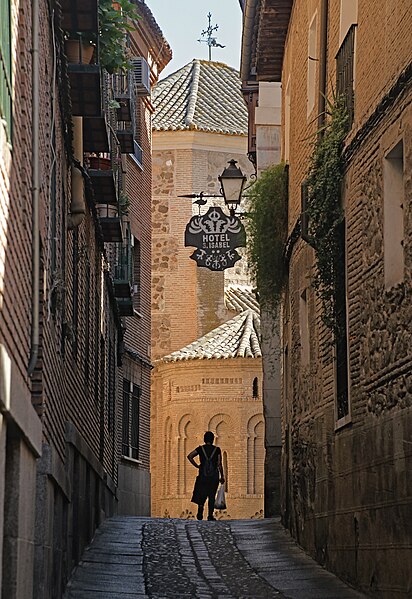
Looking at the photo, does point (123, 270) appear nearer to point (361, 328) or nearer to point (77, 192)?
point (77, 192)

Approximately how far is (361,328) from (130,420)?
746 inches

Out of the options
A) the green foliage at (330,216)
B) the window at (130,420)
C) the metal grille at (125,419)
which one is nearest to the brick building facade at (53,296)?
the green foliage at (330,216)

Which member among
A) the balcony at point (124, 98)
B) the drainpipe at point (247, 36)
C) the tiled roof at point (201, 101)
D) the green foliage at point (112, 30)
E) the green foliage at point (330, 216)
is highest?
the tiled roof at point (201, 101)

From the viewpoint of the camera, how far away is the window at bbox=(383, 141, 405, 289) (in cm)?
1279

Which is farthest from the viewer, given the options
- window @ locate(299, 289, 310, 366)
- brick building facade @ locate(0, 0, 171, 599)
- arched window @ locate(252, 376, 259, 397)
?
arched window @ locate(252, 376, 259, 397)

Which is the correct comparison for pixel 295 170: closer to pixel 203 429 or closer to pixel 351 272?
pixel 351 272

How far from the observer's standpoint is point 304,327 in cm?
1883

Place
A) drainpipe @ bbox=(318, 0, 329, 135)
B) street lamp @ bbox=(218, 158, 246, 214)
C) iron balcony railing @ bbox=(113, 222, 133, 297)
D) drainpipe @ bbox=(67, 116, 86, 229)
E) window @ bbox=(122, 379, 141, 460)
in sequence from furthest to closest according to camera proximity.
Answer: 1. window @ bbox=(122, 379, 141, 460)
2. iron balcony railing @ bbox=(113, 222, 133, 297)
3. street lamp @ bbox=(218, 158, 246, 214)
4. drainpipe @ bbox=(318, 0, 329, 135)
5. drainpipe @ bbox=(67, 116, 86, 229)

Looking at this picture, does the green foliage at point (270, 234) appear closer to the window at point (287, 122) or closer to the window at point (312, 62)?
the window at point (287, 122)

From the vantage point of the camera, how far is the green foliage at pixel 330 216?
1551cm

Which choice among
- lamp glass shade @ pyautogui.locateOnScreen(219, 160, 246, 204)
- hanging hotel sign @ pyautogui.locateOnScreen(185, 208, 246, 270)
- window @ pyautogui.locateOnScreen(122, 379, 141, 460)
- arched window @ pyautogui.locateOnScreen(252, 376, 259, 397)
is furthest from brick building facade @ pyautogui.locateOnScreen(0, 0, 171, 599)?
arched window @ pyautogui.locateOnScreen(252, 376, 259, 397)

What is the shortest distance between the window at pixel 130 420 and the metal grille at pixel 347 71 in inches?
633

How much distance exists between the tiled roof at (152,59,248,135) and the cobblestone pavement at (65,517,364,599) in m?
27.7

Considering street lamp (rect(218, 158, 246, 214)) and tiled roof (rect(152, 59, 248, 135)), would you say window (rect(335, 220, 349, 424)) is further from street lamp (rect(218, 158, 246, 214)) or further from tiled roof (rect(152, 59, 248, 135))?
tiled roof (rect(152, 59, 248, 135))
